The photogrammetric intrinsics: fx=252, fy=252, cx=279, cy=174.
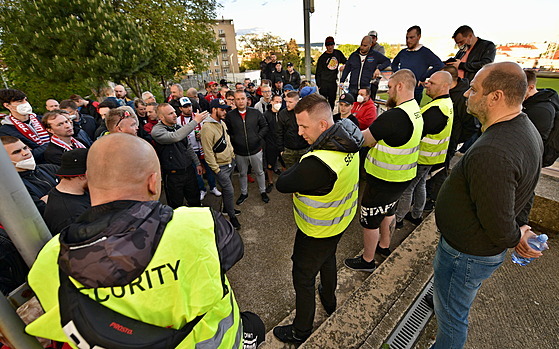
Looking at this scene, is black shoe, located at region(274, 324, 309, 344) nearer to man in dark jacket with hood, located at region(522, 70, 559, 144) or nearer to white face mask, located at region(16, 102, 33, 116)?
man in dark jacket with hood, located at region(522, 70, 559, 144)

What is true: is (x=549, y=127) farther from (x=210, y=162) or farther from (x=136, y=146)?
(x=210, y=162)

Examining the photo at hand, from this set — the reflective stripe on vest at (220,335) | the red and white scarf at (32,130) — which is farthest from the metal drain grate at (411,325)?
the red and white scarf at (32,130)

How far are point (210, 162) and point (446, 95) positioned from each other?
11.0ft

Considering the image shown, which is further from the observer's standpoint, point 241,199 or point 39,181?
point 241,199

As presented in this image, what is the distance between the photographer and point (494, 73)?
1561 millimetres

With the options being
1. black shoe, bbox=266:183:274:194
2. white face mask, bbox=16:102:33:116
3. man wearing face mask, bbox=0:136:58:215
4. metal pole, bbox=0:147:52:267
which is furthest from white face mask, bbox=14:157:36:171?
black shoe, bbox=266:183:274:194

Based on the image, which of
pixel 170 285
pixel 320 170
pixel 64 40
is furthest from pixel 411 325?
pixel 64 40

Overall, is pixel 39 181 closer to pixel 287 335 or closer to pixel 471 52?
pixel 287 335

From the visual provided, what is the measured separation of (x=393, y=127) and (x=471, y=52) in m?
3.86

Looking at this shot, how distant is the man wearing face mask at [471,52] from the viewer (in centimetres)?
459

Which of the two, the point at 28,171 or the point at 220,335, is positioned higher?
the point at 28,171

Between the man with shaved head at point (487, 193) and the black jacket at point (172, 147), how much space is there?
323cm

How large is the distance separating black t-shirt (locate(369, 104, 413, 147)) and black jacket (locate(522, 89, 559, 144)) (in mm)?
1420

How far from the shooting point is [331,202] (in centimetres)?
201
